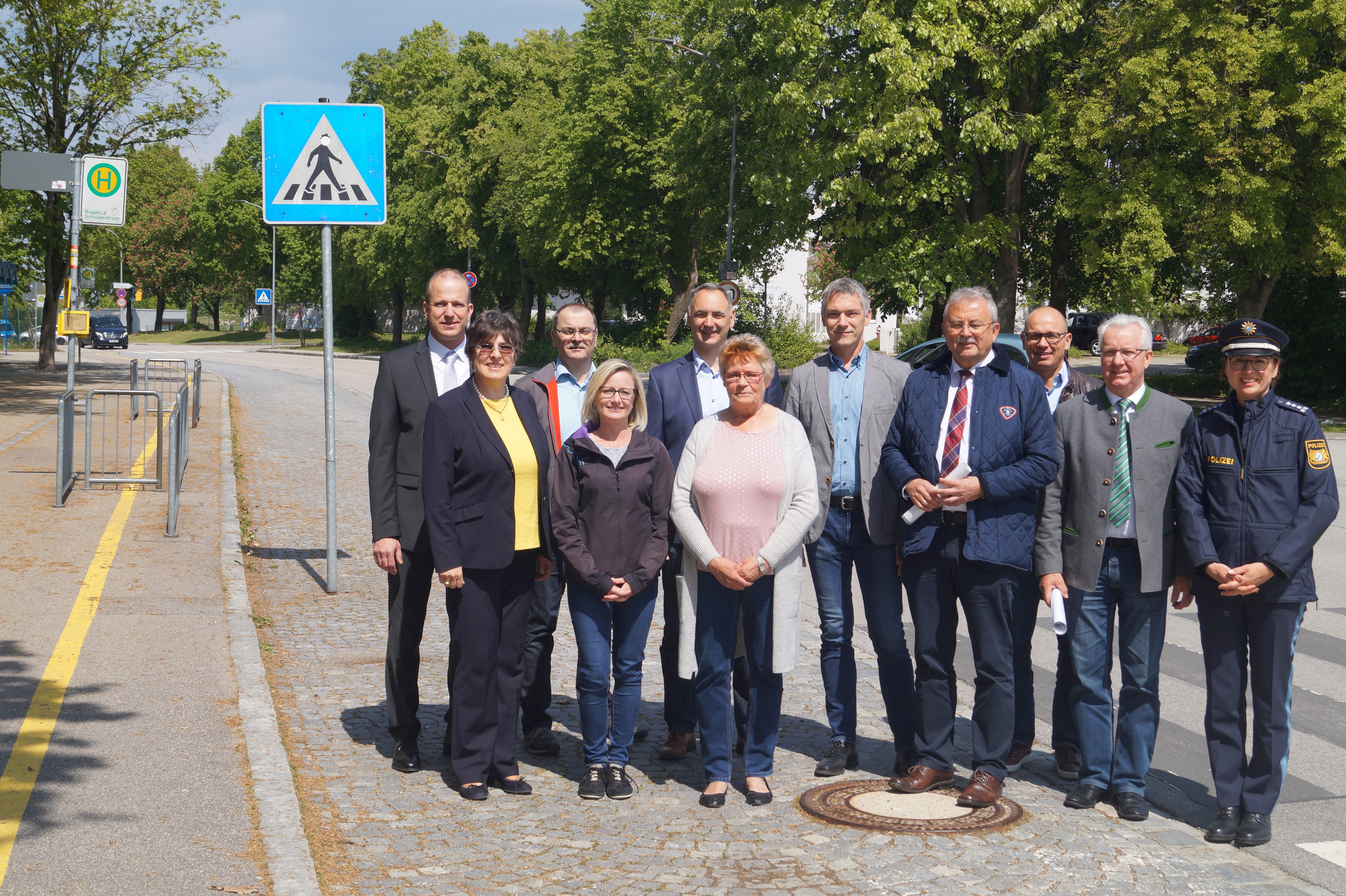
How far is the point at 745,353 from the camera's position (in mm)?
4852

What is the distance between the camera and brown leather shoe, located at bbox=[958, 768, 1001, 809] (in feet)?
15.9

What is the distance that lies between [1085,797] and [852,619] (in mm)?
1156

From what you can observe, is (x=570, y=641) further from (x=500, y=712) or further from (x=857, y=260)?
(x=857, y=260)

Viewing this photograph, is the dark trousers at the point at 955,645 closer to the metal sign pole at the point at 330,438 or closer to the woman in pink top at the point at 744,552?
the woman in pink top at the point at 744,552

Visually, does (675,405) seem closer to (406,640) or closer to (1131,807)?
(406,640)

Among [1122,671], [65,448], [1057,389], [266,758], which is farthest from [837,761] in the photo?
[65,448]

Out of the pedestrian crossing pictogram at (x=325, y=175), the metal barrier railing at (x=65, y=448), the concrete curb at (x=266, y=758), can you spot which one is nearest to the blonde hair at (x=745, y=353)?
the concrete curb at (x=266, y=758)

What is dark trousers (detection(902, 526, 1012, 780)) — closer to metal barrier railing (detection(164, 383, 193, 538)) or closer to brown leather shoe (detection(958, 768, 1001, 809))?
brown leather shoe (detection(958, 768, 1001, 809))

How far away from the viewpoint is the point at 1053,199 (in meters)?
30.8

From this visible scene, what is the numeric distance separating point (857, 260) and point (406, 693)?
78.2 ft

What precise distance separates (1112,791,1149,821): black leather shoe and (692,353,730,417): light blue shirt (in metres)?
2.27

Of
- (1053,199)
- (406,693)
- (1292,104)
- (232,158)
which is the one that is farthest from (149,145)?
(232,158)

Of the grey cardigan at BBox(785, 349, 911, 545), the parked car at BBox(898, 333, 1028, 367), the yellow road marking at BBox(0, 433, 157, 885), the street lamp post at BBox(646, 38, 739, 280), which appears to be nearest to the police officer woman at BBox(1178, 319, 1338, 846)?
the grey cardigan at BBox(785, 349, 911, 545)

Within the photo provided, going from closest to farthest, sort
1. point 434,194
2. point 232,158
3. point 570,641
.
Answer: point 570,641
point 434,194
point 232,158
